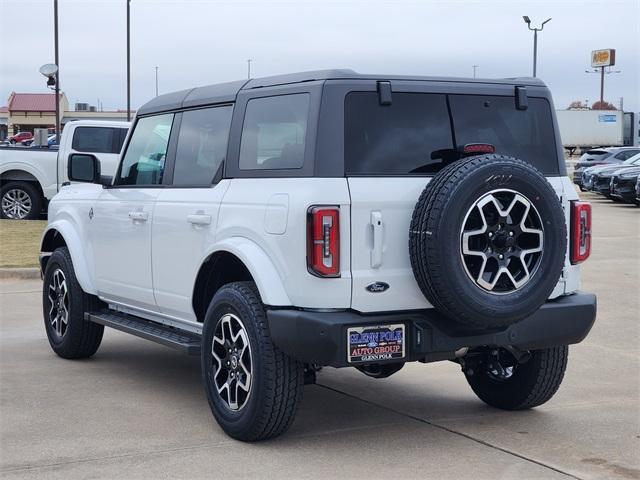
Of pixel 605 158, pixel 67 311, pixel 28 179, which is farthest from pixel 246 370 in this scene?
pixel 605 158

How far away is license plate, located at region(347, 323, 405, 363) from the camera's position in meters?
5.27

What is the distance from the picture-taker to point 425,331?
5.43 meters

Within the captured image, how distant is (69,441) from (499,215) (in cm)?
263

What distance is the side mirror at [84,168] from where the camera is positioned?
7.75m

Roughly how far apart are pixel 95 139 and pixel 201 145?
1211 centimetres

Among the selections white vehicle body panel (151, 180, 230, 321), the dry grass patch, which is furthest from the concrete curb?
white vehicle body panel (151, 180, 230, 321)

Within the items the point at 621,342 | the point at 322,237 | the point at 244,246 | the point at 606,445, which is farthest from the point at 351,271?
the point at 621,342

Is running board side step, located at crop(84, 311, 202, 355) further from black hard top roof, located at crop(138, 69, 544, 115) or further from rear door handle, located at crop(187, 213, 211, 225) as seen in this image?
black hard top roof, located at crop(138, 69, 544, 115)

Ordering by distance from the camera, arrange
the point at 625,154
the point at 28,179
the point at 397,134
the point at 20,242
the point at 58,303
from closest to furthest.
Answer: the point at 397,134 → the point at 58,303 → the point at 20,242 → the point at 28,179 → the point at 625,154

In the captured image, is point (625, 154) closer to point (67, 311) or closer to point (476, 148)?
point (67, 311)

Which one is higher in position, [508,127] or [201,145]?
[508,127]

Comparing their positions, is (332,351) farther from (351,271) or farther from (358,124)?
(358,124)

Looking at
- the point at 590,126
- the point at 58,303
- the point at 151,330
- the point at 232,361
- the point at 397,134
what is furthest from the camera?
the point at 590,126

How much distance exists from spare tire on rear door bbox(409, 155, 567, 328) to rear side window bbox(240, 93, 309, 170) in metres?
0.77
